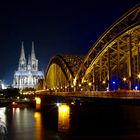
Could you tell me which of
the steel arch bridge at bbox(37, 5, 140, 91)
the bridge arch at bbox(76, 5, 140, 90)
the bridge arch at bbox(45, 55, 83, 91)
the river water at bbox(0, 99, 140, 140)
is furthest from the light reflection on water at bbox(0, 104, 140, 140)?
the bridge arch at bbox(45, 55, 83, 91)

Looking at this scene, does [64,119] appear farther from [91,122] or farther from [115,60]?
[115,60]

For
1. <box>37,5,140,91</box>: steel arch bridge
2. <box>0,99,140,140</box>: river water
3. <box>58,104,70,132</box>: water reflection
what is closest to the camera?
<box>0,99,140,140</box>: river water

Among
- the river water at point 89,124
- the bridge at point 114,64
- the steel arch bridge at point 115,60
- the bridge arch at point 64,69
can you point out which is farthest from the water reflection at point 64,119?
the bridge arch at point 64,69

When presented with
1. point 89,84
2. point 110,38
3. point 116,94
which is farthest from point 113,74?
point 116,94

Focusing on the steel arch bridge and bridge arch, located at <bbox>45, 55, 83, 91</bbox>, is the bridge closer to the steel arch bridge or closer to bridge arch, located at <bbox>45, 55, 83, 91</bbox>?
the steel arch bridge

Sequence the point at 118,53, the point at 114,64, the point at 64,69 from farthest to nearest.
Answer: the point at 64,69 → the point at 114,64 → the point at 118,53

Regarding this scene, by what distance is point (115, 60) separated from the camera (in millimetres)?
85688

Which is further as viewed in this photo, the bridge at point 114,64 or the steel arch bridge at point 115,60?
the steel arch bridge at point 115,60

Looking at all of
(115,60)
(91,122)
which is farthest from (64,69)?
(91,122)

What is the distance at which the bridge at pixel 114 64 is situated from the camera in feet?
205

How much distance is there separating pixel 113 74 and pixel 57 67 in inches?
2191

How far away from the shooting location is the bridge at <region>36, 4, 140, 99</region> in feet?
205

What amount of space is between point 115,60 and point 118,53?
1571 centimetres

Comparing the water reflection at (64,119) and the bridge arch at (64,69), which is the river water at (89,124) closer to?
the water reflection at (64,119)
